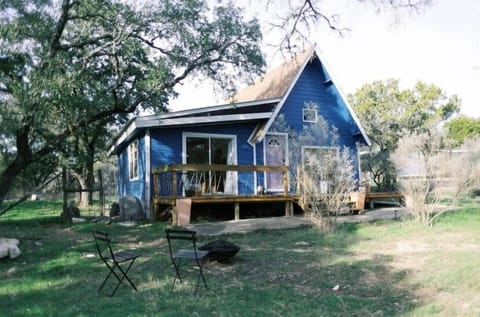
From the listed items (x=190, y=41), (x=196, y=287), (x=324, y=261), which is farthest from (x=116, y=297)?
(x=190, y=41)

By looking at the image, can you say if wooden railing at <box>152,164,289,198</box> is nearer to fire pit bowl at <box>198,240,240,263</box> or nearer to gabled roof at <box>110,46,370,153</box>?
gabled roof at <box>110,46,370,153</box>

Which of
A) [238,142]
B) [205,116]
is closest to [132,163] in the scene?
[205,116]

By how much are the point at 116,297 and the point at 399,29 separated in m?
5.25

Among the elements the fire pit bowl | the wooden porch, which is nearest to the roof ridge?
the wooden porch

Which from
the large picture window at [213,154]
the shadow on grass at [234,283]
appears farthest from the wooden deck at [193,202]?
the shadow on grass at [234,283]

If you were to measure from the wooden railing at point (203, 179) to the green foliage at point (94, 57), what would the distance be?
2.25 metres

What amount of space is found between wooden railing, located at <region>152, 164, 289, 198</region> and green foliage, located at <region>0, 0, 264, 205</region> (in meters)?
2.25

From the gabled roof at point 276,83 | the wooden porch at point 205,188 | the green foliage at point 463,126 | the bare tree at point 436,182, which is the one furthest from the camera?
the green foliage at point 463,126

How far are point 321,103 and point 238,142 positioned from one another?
3766 mm

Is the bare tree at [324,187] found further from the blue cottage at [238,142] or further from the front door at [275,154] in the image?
the front door at [275,154]

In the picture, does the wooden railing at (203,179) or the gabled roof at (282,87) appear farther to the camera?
the gabled roof at (282,87)

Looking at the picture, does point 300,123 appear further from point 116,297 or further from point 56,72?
point 116,297

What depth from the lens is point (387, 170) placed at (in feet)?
56.2

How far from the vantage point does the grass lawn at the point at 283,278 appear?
450 cm
